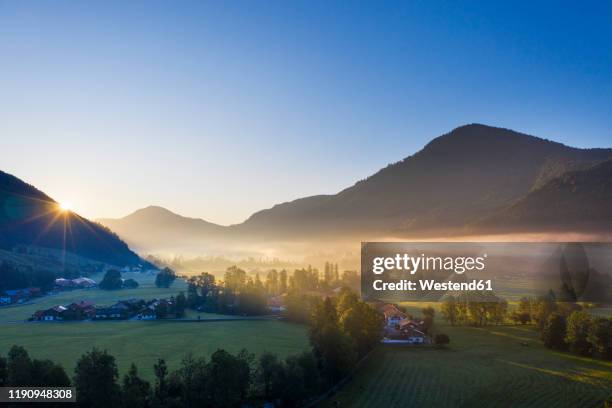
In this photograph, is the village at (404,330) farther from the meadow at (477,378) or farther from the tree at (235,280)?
the tree at (235,280)

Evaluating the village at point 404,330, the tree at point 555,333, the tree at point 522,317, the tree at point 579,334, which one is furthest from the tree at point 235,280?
the tree at point 579,334

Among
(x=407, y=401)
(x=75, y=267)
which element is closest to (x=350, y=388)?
(x=407, y=401)

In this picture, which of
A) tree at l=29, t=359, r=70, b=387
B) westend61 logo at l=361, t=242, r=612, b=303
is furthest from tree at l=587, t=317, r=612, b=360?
tree at l=29, t=359, r=70, b=387

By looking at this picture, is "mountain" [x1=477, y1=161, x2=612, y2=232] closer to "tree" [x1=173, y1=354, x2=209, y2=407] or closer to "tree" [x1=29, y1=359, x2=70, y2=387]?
"tree" [x1=173, y1=354, x2=209, y2=407]

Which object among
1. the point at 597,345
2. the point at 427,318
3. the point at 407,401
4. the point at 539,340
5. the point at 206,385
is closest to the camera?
the point at 206,385

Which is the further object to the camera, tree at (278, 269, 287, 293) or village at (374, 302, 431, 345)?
tree at (278, 269, 287, 293)

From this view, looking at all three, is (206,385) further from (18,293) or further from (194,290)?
(18,293)
